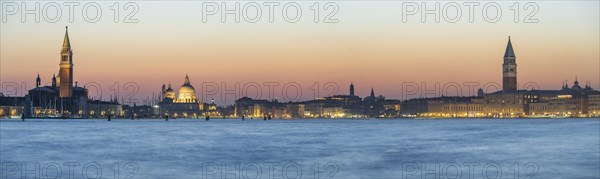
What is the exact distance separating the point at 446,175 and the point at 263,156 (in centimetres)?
1442

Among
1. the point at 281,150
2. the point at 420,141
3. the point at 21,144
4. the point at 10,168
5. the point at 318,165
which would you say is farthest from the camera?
the point at 420,141

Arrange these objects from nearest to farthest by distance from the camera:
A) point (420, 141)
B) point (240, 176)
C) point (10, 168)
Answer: point (240, 176) < point (10, 168) < point (420, 141)

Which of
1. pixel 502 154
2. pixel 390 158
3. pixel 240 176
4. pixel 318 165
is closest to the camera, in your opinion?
pixel 240 176

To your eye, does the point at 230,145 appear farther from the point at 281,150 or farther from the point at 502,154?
the point at 502,154

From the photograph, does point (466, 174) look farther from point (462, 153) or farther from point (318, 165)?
point (462, 153)

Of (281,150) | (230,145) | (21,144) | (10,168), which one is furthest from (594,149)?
(21,144)

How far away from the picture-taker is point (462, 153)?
149ft

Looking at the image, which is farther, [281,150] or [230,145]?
[230,145]

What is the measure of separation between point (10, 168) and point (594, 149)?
31059mm

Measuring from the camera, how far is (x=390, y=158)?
42.1 metres

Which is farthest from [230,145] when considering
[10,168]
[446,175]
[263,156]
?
[446,175]

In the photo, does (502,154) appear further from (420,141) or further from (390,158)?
(420,141)

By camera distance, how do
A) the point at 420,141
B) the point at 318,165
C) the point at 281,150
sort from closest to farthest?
the point at 318,165, the point at 281,150, the point at 420,141

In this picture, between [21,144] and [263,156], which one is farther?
[21,144]
